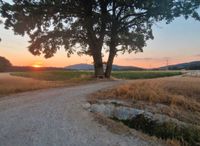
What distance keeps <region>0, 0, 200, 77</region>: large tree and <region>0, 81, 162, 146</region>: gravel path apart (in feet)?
49.0

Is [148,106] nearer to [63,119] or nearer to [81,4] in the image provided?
[63,119]

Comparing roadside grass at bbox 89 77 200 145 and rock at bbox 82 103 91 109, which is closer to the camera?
roadside grass at bbox 89 77 200 145

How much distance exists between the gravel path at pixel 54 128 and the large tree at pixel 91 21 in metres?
14.9

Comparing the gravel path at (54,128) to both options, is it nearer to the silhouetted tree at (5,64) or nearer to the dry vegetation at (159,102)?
the dry vegetation at (159,102)

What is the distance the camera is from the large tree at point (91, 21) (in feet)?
82.0

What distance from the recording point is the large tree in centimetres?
2498

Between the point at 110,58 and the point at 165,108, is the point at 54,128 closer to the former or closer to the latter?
the point at 165,108

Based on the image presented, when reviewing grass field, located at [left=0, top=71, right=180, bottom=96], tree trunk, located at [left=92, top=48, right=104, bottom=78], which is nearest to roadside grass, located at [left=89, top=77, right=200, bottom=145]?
grass field, located at [left=0, top=71, right=180, bottom=96]

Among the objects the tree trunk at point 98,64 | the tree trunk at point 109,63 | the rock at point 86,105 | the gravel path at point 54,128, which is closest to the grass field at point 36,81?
the tree trunk at point 98,64

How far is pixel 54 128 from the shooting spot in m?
8.38

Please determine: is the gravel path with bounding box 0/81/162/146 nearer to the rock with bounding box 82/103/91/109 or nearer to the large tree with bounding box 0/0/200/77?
the rock with bounding box 82/103/91/109

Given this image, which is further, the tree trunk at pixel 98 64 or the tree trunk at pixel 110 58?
the tree trunk at pixel 110 58

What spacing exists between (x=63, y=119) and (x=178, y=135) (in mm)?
3784

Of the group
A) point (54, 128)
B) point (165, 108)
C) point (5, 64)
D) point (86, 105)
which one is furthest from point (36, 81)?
point (5, 64)
